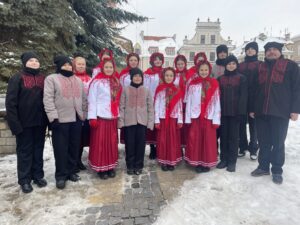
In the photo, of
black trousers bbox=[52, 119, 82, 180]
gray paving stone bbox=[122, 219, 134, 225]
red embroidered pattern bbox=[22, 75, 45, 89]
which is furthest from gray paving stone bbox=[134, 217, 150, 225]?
red embroidered pattern bbox=[22, 75, 45, 89]

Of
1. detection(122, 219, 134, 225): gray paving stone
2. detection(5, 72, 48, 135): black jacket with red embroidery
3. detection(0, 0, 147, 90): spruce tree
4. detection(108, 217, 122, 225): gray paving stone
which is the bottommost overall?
detection(122, 219, 134, 225): gray paving stone

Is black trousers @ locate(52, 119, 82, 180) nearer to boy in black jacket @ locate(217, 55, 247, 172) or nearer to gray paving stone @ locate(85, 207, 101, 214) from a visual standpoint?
gray paving stone @ locate(85, 207, 101, 214)

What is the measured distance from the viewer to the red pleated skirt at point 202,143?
4.62 meters

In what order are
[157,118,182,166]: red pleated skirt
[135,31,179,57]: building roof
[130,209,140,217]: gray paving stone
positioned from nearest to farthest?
1. [130,209,140,217]: gray paving stone
2. [157,118,182,166]: red pleated skirt
3. [135,31,179,57]: building roof

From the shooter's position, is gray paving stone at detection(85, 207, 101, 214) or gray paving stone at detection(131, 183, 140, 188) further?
gray paving stone at detection(131, 183, 140, 188)

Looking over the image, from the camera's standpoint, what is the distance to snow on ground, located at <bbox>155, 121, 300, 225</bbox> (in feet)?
10.5

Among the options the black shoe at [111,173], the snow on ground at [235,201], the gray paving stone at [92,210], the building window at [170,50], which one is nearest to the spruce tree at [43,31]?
the black shoe at [111,173]

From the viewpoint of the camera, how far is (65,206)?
348 centimetres

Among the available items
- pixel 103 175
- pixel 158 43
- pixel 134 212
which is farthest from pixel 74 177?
pixel 158 43

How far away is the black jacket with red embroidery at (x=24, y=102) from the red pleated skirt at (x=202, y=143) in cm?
259

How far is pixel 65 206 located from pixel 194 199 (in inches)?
70.6

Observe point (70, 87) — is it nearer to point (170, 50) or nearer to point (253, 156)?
point (253, 156)

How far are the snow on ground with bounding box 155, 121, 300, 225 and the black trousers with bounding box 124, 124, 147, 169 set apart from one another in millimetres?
966

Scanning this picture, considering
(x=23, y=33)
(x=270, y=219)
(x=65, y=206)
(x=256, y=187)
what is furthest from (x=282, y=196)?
Answer: (x=23, y=33)
